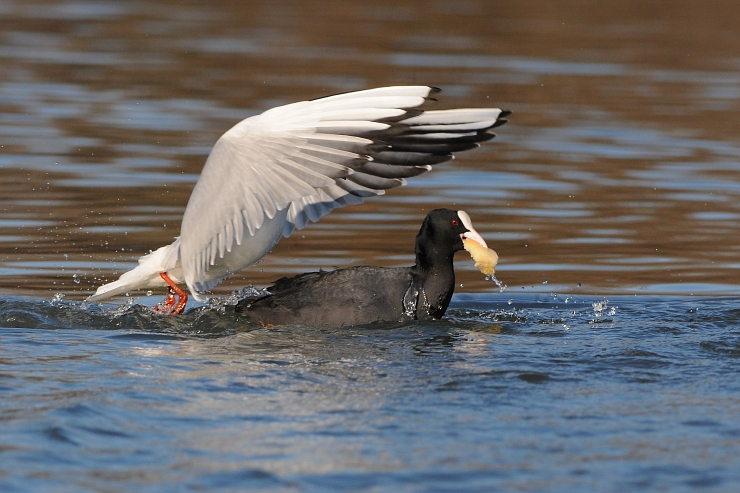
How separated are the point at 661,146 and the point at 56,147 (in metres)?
7.68

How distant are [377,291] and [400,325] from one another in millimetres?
277

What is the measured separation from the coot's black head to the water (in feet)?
1.73

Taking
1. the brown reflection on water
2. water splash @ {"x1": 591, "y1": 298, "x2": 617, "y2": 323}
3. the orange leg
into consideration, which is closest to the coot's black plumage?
the orange leg

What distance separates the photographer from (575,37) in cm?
2656

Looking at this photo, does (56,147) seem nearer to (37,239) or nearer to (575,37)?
(37,239)

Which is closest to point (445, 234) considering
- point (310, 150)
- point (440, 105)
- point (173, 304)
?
point (310, 150)

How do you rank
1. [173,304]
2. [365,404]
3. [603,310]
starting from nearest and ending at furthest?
1. [365,404]
2. [173,304]
3. [603,310]

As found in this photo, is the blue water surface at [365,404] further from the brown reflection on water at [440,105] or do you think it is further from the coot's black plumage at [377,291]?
the brown reflection on water at [440,105]

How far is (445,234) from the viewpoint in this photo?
8008 millimetres

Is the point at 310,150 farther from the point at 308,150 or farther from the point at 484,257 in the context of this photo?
the point at 484,257

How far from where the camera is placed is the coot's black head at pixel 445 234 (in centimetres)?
798

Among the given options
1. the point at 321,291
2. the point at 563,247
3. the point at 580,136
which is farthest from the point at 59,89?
the point at 321,291

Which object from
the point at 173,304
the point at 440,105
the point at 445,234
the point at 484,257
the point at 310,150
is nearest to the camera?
the point at 310,150

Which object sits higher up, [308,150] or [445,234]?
[308,150]
